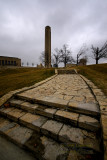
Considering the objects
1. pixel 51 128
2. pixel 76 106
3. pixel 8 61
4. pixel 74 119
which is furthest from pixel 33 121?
pixel 8 61

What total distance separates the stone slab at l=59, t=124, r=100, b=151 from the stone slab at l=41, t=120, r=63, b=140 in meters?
0.10

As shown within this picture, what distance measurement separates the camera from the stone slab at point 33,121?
1603mm

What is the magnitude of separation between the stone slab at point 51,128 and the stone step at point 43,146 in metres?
0.09

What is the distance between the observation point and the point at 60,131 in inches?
56.5

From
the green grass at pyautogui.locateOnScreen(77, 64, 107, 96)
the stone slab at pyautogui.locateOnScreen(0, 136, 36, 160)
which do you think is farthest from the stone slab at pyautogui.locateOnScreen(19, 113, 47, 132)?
the green grass at pyautogui.locateOnScreen(77, 64, 107, 96)

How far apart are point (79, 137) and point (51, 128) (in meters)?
0.56

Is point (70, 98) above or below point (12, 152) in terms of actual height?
above

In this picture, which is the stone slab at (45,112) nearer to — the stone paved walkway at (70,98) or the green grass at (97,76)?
the stone paved walkway at (70,98)

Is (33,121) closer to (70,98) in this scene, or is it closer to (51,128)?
→ (51,128)

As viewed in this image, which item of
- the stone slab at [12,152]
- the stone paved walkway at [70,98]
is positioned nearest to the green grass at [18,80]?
the stone paved walkway at [70,98]

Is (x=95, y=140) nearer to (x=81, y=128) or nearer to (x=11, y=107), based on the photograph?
(x=81, y=128)

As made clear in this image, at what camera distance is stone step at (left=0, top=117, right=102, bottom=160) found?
112cm

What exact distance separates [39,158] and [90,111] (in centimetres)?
135

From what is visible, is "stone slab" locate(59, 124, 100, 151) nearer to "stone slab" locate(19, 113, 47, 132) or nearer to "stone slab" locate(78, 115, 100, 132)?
"stone slab" locate(78, 115, 100, 132)
